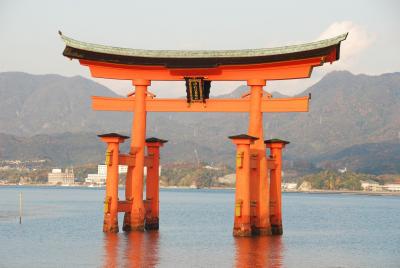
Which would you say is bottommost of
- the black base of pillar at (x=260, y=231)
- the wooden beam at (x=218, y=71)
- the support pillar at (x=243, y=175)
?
the black base of pillar at (x=260, y=231)

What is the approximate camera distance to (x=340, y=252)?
4297 centimetres

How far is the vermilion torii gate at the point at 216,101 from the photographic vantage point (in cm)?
4266

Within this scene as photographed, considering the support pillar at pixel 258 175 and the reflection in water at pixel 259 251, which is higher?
the support pillar at pixel 258 175

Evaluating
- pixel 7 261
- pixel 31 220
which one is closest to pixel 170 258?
pixel 7 261

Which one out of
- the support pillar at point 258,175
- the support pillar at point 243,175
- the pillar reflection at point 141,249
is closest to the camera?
the pillar reflection at point 141,249

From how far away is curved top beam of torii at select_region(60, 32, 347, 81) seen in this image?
42.8 m

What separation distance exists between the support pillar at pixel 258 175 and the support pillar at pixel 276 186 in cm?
165

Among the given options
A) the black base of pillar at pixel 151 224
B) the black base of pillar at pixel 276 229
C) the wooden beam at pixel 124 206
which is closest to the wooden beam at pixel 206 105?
the wooden beam at pixel 124 206

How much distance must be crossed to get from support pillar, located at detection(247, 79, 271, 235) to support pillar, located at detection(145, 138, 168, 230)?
19.4ft

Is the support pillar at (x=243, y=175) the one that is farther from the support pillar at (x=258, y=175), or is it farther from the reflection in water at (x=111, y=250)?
the reflection in water at (x=111, y=250)

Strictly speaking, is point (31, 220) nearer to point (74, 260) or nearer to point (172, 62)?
point (172, 62)

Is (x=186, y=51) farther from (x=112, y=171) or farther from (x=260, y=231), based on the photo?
(x=260, y=231)

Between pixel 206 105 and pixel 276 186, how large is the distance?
18.9 feet

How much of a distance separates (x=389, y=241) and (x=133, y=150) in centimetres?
1906
